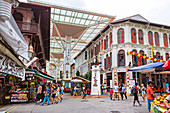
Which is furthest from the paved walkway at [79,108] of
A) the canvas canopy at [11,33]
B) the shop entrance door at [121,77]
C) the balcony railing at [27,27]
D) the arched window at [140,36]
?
the arched window at [140,36]

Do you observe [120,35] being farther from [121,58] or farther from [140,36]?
[121,58]

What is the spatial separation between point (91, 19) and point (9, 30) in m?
25.9

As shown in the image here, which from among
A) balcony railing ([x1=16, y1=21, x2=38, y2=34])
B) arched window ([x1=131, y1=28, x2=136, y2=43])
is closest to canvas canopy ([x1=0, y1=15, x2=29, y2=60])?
balcony railing ([x1=16, y1=21, x2=38, y2=34])

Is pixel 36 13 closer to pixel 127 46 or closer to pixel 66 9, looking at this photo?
pixel 66 9

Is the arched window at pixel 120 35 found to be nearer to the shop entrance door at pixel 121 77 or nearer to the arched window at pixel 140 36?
the arched window at pixel 140 36

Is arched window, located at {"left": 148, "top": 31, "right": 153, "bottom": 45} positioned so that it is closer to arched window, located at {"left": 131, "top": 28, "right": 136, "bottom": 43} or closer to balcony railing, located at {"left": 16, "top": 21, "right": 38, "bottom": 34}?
arched window, located at {"left": 131, "top": 28, "right": 136, "bottom": 43}

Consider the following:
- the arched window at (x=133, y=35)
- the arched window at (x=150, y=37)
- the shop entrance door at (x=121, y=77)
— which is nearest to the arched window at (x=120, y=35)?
the arched window at (x=133, y=35)

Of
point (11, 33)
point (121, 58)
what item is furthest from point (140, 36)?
point (11, 33)

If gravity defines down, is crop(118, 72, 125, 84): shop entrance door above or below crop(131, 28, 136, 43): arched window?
below

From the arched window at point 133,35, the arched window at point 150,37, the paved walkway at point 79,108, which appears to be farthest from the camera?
the arched window at point 150,37

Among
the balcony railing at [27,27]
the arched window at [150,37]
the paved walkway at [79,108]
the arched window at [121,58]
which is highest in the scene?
the arched window at [150,37]

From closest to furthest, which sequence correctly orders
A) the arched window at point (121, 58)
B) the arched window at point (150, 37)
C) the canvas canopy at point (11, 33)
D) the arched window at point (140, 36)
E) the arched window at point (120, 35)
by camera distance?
the canvas canopy at point (11, 33) → the arched window at point (121, 58) → the arched window at point (120, 35) → the arched window at point (140, 36) → the arched window at point (150, 37)

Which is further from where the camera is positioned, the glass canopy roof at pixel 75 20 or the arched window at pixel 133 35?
the arched window at pixel 133 35

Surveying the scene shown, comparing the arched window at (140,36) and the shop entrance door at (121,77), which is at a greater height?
the arched window at (140,36)
